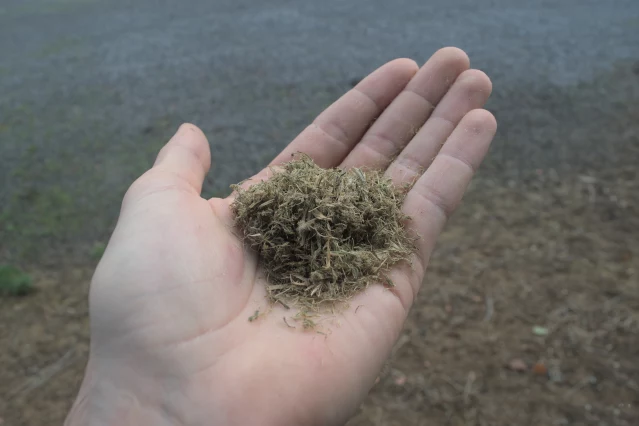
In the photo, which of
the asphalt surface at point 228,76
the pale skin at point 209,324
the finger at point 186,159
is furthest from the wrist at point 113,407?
the asphalt surface at point 228,76

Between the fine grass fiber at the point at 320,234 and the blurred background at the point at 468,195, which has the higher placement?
the fine grass fiber at the point at 320,234

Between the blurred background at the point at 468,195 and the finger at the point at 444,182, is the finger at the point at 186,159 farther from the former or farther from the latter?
the blurred background at the point at 468,195

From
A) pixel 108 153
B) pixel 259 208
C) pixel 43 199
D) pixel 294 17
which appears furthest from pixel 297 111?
pixel 259 208

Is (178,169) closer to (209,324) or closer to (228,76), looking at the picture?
(209,324)

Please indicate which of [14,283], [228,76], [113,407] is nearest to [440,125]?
[113,407]

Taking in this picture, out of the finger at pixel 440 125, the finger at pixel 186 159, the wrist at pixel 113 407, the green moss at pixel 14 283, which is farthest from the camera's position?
the green moss at pixel 14 283

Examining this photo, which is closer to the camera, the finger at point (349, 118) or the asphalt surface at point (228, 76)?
the finger at point (349, 118)
